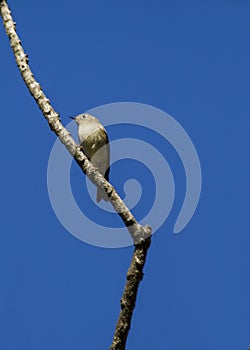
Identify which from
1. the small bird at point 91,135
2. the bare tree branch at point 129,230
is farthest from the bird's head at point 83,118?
the bare tree branch at point 129,230

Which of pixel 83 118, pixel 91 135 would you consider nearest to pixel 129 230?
pixel 91 135

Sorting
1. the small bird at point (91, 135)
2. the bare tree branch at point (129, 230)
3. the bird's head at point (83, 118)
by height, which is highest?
the bird's head at point (83, 118)

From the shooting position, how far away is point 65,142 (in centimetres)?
466

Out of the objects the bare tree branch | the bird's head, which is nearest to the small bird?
the bird's head

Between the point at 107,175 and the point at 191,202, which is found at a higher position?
the point at 107,175

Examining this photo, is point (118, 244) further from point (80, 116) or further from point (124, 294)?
point (80, 116)

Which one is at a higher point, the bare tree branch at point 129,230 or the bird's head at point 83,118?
the bird's head at point 83,118

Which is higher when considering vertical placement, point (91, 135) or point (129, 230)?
point (91, 135)

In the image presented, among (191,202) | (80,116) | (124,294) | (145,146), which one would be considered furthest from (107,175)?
(124,294)

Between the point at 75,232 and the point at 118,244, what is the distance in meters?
0.35

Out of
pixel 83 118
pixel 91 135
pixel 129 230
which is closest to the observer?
pixel 129 230

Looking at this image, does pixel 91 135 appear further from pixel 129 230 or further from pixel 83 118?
pixel 129 230

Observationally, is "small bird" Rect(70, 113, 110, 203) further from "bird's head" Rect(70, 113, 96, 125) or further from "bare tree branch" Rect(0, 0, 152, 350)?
"bare tree branch" Rect(0, 0, 152, 350)

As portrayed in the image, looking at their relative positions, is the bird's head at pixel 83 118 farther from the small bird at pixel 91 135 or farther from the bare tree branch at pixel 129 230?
the bare tree branch at pixel 129 230
